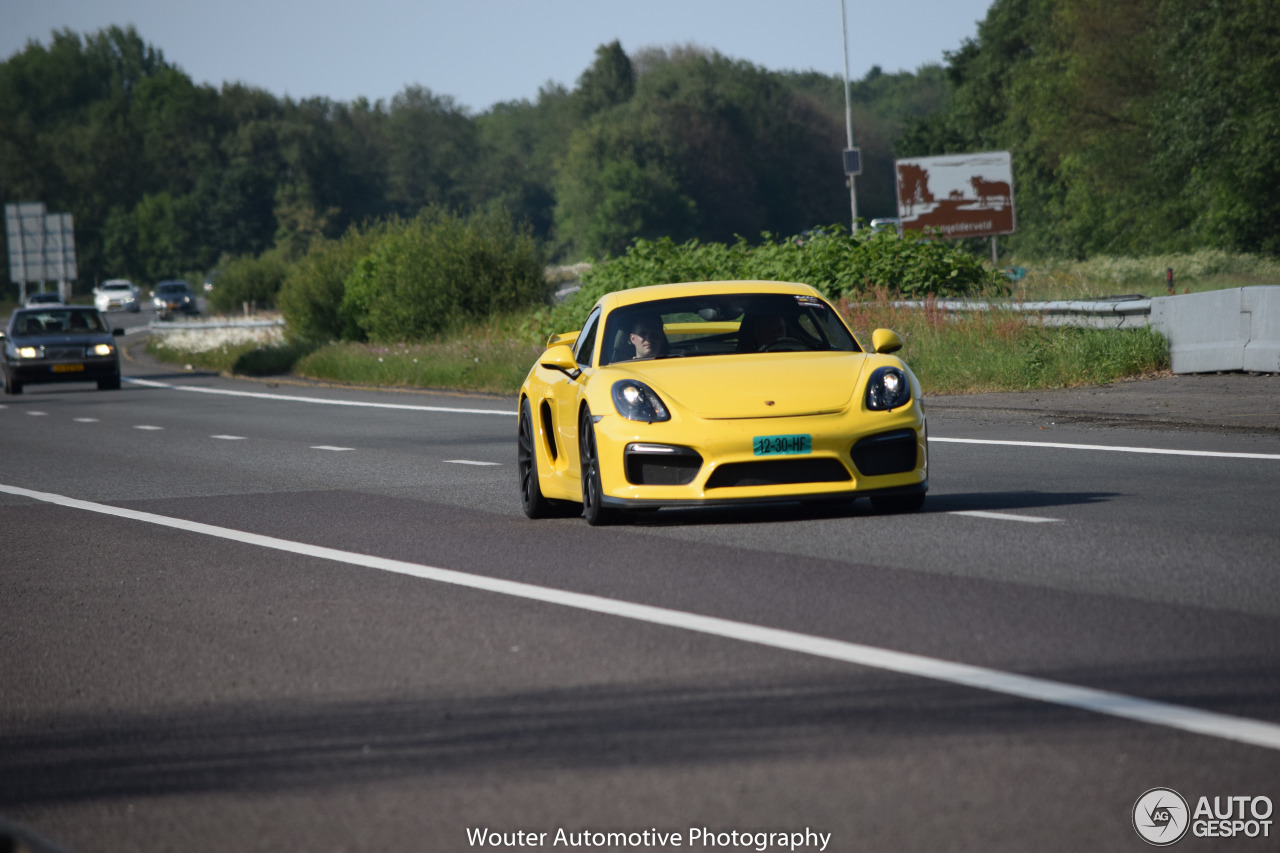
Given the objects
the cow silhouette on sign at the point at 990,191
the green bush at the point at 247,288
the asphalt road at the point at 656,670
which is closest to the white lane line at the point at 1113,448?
the asphalt road at the point at 656,670

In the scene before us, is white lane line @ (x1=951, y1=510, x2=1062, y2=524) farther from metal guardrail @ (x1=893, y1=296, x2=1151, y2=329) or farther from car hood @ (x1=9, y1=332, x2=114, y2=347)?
car hood @ (x1=9, y1=332, x2=114, y2=347)

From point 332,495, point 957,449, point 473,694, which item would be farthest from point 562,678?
point 957,449

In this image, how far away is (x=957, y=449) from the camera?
47.1 ft

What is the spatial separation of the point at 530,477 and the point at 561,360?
1.01 metres

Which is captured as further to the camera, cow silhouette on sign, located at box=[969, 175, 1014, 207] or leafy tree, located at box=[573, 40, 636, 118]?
leafy tree, located at box=[573, 40, 636, 118]

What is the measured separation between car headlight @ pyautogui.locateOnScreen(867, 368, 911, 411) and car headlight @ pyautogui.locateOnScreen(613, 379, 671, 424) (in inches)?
45.3

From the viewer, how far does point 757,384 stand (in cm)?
935

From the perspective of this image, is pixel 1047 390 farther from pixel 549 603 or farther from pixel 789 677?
pixel 789 677

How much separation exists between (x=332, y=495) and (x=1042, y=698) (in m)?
8.66

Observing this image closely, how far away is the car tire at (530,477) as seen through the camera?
34.8ft

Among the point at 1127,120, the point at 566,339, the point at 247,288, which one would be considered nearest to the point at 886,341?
the point at 566,339

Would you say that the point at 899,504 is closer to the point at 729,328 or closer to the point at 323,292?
the point at 729,328

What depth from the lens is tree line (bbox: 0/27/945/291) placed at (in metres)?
132

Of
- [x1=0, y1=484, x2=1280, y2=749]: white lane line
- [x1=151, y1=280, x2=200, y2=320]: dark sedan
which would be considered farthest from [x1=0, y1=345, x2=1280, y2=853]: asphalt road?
[x1=151, y1=280, x2=200, y2=320]: dark sedan
